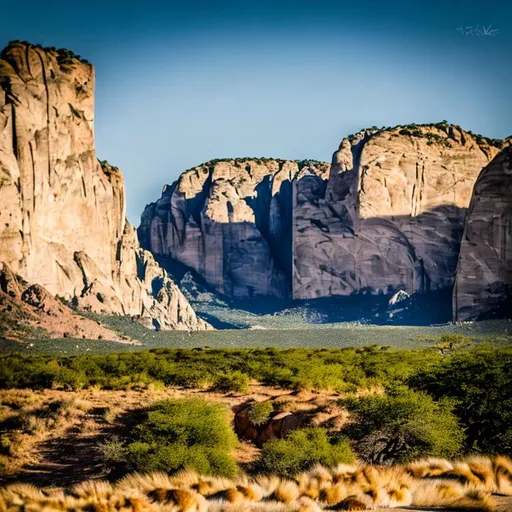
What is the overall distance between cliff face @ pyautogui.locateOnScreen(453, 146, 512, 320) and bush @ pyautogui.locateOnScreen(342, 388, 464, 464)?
5866cm

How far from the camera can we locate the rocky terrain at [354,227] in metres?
97.0

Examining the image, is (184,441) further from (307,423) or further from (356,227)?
(356,227)

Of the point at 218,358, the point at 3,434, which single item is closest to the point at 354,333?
the point at 218,358

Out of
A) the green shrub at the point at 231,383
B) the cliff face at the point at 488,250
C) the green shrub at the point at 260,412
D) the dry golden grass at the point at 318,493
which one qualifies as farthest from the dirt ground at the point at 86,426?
the cliff face at the point at 488,250

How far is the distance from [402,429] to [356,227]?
79946mm

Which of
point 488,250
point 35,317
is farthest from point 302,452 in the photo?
point 488,250

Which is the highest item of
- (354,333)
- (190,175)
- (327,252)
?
(190,175)

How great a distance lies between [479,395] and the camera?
24.5 meters

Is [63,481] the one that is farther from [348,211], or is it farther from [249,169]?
[249,169]

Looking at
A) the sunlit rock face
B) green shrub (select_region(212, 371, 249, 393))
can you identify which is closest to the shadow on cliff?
the sunlit rock face

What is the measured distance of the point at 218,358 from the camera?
41281 mm

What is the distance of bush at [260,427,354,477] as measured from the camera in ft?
62.7

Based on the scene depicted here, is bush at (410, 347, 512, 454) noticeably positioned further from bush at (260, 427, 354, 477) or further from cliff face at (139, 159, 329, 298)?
cliff face at (139, 159, 329, 298)

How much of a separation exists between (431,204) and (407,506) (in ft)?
303
